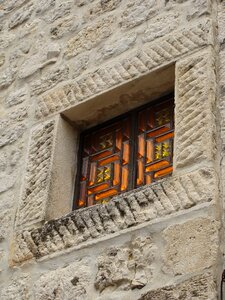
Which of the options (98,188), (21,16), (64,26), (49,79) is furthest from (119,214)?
(21,16)

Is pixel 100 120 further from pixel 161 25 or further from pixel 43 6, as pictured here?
pixel 43 6

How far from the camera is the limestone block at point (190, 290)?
3.00m

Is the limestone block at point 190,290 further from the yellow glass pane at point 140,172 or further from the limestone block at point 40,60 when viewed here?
the limestone block at point 40,60

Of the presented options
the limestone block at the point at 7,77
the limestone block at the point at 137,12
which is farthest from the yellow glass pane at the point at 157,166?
the limestone block at the point at 7,77

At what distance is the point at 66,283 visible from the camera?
11.5ft

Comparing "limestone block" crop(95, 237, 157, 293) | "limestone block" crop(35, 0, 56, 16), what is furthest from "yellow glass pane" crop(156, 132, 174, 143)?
"limestone block" crop(35, 0, 56, 16)

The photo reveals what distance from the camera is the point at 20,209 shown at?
13.2 feet

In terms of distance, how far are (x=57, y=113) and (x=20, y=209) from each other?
61cm

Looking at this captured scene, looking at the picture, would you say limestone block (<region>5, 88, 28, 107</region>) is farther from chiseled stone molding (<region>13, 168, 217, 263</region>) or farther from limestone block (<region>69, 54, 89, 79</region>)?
chiseled stone molding (<region>13, 168, 217, 263</region>)

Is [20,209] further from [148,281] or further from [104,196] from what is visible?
[148,281]

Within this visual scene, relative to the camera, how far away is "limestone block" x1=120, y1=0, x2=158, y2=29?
4.24 m

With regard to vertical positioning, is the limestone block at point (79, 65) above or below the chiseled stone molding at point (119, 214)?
above

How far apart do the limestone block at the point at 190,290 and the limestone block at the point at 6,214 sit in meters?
1.11

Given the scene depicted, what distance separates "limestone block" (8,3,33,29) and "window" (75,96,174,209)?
1209mm
